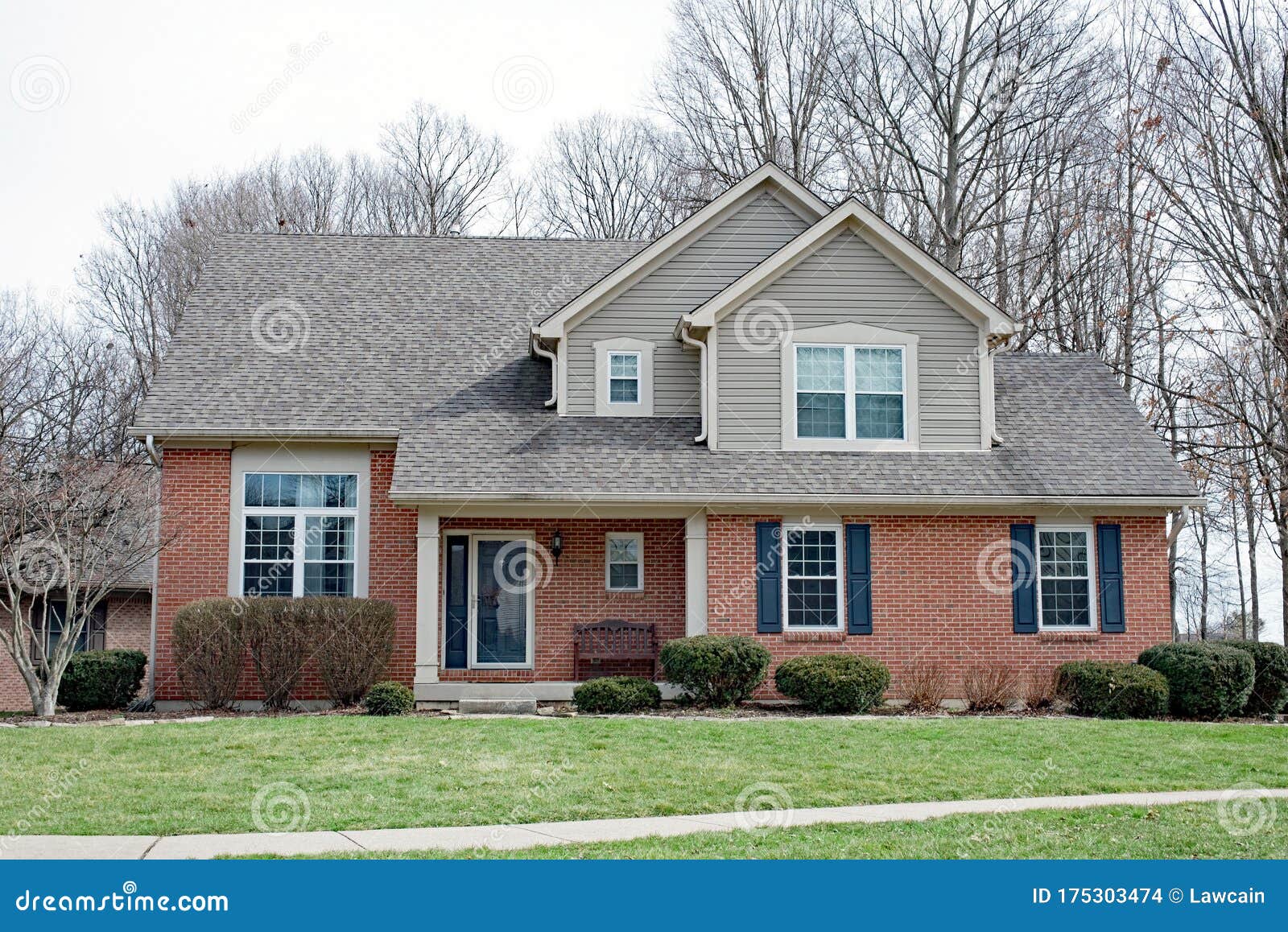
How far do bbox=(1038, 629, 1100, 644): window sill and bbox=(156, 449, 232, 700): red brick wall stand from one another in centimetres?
1145

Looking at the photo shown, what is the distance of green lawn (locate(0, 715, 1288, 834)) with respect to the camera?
9875mm

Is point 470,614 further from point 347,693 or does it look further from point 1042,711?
point 1042,711

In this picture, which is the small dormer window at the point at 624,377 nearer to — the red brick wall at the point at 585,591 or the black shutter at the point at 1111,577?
the red brick wall at the point at 585,591

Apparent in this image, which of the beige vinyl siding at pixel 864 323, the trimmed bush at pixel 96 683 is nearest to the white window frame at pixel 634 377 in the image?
the beige vinyl siding at pixel 864 323

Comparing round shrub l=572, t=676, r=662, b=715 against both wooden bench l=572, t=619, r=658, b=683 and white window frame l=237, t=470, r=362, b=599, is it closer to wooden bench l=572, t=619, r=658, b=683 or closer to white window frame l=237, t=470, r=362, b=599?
wooden bench l=572, t=619, r=658, b=683

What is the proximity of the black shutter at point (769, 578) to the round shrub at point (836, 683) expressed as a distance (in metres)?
1.17

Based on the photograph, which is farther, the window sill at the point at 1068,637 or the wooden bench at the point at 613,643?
the wooden bench at the point at 613,643

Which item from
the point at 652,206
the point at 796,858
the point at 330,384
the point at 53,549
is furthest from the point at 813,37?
the point at 796,858

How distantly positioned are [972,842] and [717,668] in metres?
7.62

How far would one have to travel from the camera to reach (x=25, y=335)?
34.6 m

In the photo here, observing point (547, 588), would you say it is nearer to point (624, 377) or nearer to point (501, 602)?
point (501, 602)

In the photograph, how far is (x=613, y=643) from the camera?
18516 millimetres

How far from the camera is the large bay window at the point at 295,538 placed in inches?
725

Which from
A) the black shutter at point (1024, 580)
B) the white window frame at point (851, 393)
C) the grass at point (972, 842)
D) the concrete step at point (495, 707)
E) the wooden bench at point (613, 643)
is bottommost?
the grass at point (972, 842)
